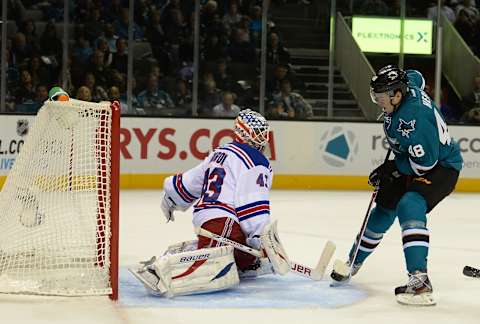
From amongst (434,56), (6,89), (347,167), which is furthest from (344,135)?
(6,89)

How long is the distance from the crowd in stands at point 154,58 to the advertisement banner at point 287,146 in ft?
1.00

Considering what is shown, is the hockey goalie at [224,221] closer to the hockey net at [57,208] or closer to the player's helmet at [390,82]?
the hockey net at [57,208]

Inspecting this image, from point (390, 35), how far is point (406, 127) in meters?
7.29

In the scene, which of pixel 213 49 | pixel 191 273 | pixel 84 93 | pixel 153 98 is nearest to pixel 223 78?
pixel 213 49

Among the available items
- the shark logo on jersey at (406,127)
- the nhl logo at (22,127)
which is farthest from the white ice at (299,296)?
the nhl logo at (22,127)

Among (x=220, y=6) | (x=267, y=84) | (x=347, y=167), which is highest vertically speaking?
(x=220, y=6)

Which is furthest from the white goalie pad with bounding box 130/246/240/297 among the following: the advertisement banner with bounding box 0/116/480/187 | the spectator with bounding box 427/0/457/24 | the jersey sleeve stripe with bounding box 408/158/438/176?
the spectator with bounding box 427/0/457/24

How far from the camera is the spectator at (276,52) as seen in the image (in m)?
11.0

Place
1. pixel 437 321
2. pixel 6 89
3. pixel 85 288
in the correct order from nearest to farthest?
pixel 437 321, pixel 85 288, pixel 6 89

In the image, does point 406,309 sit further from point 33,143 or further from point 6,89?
point 6,89

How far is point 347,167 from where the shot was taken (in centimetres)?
1014

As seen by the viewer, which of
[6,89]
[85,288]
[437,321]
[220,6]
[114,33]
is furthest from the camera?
[220,6]

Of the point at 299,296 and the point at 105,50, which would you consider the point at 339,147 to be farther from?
the point at 299,296

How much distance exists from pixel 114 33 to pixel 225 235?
20.4 feet
